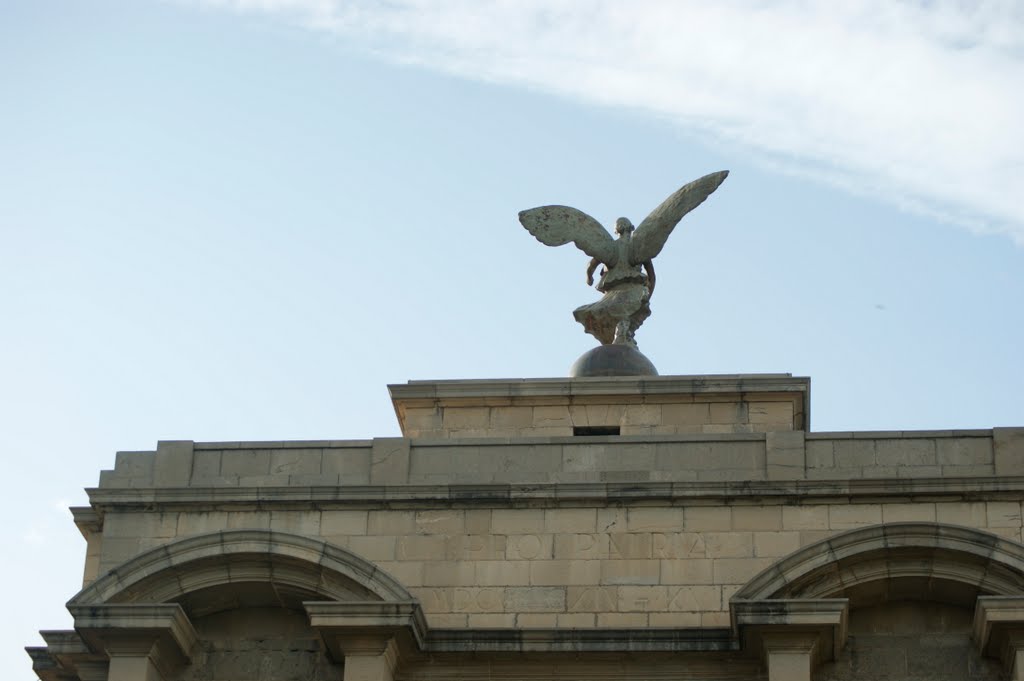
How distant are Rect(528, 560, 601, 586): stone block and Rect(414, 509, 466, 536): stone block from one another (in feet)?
4.07

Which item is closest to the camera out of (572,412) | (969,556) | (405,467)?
(969,556)

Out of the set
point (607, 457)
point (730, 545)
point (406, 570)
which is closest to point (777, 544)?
point (730, 545)

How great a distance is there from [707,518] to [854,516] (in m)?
2.01

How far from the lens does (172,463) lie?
1551 inches

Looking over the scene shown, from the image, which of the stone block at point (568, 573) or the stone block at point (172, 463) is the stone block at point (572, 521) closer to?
the stone block at point (568, 573)

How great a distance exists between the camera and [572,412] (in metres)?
43.1

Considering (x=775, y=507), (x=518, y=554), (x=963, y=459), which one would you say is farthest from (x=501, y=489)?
(x=963, y=459)

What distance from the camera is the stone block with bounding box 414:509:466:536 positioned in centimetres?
3850

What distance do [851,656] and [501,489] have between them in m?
5.37

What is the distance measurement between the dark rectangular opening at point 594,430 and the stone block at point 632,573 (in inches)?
206

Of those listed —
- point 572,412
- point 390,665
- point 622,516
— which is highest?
point 572,412

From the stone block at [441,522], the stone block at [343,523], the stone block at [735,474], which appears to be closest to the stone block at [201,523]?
the stone block at [343,523]

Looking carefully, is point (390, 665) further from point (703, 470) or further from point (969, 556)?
point (969, 556)

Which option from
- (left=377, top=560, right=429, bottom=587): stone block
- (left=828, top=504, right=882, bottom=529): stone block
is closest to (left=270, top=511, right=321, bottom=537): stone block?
(left=377, top=560, right=429, bottom=587): stone block
